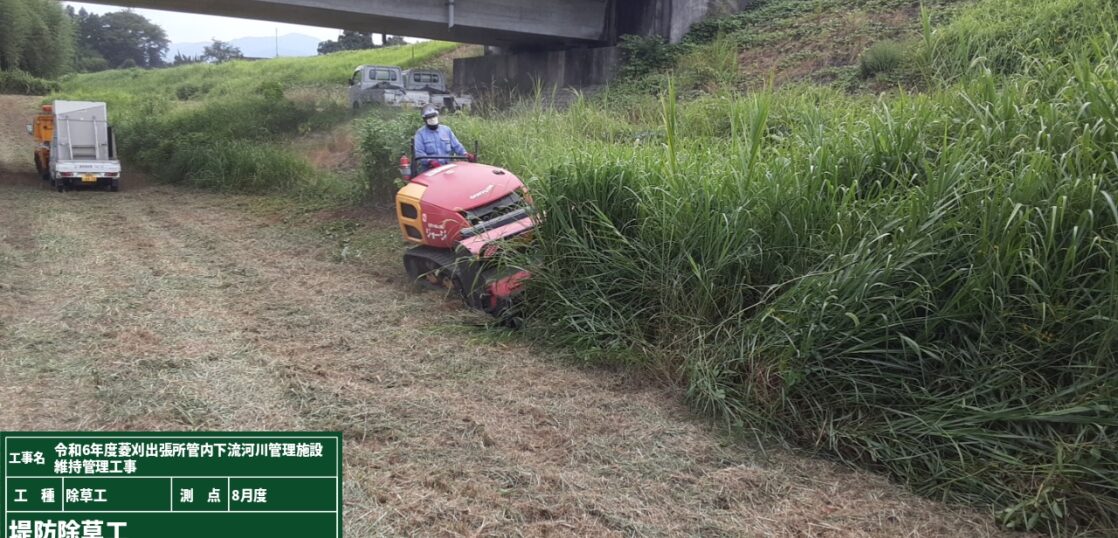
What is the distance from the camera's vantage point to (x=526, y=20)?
21734 mm

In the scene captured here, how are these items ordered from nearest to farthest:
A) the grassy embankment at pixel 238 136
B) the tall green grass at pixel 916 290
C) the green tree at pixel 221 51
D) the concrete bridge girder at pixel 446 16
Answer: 1. the tall green grass at pixel 916 290
2. the grassy embankment at pixel 238 136
3. the concrete bridge girder at pixel 446 16
4. the green tree at pixel 221 51

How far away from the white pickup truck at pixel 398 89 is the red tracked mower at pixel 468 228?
42.5ft

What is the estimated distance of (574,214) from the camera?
18.2 feet

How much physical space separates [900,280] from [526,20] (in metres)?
19.3

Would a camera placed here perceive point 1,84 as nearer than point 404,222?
No

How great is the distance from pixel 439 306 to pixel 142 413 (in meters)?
2.63

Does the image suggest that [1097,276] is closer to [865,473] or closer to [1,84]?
[865,473]

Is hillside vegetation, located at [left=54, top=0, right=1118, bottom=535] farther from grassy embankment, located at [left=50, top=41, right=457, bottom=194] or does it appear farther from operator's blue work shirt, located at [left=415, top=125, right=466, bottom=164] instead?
grassy embankment, located at [left=50, top=41, right=457, bottom=194]

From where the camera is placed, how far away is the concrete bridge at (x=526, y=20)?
62.5 ft

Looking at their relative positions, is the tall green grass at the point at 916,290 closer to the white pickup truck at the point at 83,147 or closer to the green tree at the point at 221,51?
the white pickup truck at the point at 83,147

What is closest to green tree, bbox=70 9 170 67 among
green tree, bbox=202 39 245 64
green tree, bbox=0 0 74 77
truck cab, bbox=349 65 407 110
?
green tree, bbox=202 39 245 64

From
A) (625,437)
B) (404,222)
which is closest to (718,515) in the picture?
(625,437)

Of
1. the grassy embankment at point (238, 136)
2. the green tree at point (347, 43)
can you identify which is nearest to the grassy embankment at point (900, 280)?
the grassy embankment at point (238, 136)

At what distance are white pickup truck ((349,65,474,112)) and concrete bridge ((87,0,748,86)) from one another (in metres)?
1.26
